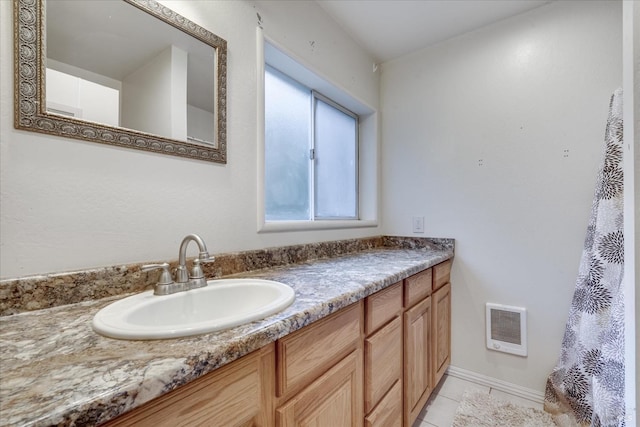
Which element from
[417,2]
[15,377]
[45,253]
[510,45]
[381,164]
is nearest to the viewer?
[15,377]

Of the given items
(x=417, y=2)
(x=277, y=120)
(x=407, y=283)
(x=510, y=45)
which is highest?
(x=417, y=2)

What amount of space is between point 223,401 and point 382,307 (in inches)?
27.0

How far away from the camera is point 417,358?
1344 millimetres

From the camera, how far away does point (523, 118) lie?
1.62 meters

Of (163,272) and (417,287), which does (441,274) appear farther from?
(163,272)

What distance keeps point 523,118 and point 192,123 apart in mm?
1821

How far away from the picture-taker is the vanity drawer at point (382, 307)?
96 cm

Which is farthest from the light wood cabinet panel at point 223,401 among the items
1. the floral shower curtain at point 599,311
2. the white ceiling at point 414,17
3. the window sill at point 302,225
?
the white ceiling at point 414,17

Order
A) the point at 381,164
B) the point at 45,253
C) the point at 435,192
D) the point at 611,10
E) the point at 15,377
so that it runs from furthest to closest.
→ 1. the point at 381,164
2. the point at 435,192
3. the point at 611,10
4. the point at 45,253
5. the point at 15,377

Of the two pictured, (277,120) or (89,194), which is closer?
(89,194)

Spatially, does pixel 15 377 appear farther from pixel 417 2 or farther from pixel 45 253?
pixel 417 2

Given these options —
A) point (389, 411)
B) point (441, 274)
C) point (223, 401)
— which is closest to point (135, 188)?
point (223, 401)

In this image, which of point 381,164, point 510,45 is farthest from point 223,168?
point 510,45

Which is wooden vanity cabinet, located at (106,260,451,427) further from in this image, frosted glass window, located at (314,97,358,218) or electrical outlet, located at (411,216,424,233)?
frosted glass window, located at (314,97,358,218)
